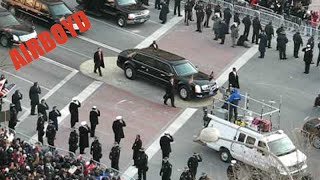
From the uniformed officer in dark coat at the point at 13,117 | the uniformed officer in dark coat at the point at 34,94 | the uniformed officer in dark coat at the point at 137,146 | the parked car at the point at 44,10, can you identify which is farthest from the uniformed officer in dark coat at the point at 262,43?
the uniformed officer in dark coat at the point at 13,117

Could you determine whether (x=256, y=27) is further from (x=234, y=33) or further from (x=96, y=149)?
(x=96, y=149)

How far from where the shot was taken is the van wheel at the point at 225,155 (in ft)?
97.3

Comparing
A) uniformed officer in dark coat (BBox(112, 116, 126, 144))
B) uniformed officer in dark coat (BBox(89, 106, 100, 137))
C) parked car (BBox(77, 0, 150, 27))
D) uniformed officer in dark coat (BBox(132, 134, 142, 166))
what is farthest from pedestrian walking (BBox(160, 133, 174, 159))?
parked car (BBox(77, 0, 150, 27))

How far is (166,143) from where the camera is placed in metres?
29.4

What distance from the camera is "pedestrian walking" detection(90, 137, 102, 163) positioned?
2862 centimetres

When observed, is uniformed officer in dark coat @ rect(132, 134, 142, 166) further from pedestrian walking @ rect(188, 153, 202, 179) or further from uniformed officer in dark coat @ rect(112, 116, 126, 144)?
pedestrian walking @ rect(188, 153, 202, 179)

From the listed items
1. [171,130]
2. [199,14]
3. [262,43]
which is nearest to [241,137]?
[171,130]

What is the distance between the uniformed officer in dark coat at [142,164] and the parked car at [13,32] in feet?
38.6

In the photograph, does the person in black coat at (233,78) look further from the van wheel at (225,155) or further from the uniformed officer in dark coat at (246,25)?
the van wheel at (225,155)

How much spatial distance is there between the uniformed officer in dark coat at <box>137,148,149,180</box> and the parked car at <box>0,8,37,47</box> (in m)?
11.8

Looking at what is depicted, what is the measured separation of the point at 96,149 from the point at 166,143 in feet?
8.00

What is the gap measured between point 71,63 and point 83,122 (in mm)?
7719

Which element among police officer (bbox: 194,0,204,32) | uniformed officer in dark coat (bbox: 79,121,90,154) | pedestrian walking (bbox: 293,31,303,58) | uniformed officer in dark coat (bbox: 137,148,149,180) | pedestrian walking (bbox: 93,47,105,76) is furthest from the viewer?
police officer (bbox: 194,0,204,32)

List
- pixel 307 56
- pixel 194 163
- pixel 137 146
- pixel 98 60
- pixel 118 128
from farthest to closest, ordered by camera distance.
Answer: pixel 307 56 < pixel 98 60 < pixel 118 128 < pixel 137 146 < pixel 194 163
